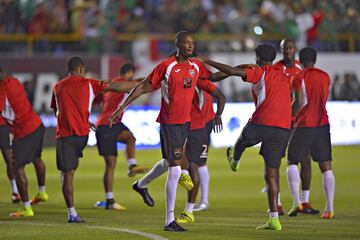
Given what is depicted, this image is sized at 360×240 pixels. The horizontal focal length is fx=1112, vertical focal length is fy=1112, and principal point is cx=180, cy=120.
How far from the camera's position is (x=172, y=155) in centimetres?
1369

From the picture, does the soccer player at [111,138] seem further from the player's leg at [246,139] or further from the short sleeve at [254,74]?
the short sleeve at [254,74]

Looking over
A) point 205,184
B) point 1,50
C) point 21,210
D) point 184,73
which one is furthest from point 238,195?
point 1,50

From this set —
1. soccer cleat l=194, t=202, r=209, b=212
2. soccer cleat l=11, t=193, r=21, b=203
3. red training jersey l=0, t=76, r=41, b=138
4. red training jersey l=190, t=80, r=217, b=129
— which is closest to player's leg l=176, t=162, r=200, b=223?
red training jersey l=190, t=80, r=217, b=129

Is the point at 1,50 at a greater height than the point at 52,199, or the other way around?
the point at 1,50

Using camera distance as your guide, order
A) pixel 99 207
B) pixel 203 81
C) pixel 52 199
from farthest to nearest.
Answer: pixel 52 199, pixel 99 207, pixel 203 81

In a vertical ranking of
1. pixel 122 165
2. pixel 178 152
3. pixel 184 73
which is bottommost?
pixel 122 165

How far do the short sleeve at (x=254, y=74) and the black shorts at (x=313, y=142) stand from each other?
2059 mm

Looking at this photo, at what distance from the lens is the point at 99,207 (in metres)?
17.4

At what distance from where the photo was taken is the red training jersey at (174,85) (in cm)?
1367

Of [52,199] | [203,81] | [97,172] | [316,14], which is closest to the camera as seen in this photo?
[203,81]

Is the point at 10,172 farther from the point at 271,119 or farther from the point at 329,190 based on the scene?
the point at 271,119

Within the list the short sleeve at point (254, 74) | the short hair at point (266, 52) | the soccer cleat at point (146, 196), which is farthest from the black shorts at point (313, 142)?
the soccer cleat at point (146, 196)

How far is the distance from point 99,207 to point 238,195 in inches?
124

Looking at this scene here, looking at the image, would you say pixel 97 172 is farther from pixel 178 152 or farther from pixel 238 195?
pixel 178 152
